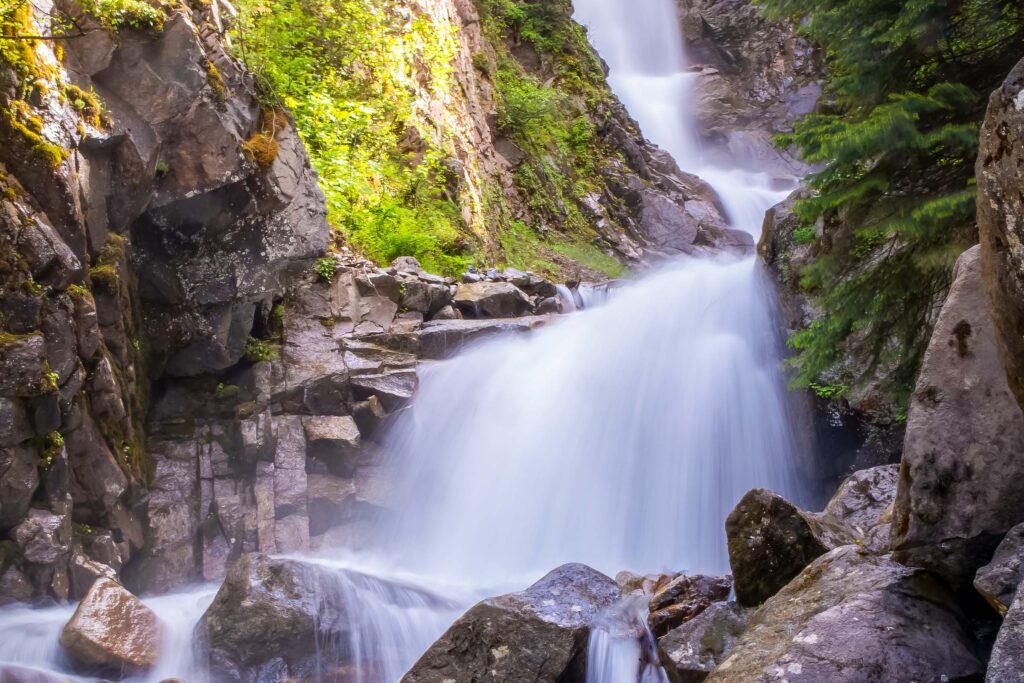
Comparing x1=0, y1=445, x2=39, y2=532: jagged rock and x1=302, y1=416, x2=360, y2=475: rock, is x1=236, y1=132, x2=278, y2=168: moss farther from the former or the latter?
x1=0, y1=445, x2=39, y2=532: jagged rock

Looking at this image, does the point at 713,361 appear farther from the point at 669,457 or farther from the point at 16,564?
the point at 16,564

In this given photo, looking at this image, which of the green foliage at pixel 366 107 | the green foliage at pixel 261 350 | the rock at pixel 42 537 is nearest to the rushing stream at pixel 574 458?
the rock at pixel 42 537

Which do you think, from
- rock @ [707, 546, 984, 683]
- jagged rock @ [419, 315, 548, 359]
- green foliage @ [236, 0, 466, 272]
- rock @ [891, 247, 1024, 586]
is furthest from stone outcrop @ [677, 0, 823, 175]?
rock @ [707, 546, 984, 683]

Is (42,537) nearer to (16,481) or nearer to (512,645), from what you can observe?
(16,481)

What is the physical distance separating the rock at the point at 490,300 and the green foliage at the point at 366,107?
816 mm

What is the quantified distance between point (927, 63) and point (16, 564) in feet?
27.3

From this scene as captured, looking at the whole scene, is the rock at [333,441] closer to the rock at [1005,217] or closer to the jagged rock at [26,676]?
the jagged rock at [26,676]

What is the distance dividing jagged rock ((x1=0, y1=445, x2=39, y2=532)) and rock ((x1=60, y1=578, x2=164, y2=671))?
2.75ft

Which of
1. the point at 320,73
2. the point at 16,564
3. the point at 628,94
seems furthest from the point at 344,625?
the point at 628,94

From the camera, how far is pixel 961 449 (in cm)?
364

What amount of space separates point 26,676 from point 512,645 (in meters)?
3.36

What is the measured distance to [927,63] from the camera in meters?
6.07

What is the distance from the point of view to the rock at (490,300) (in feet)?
40.2

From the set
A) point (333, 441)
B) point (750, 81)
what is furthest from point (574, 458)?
point (750, 81)
